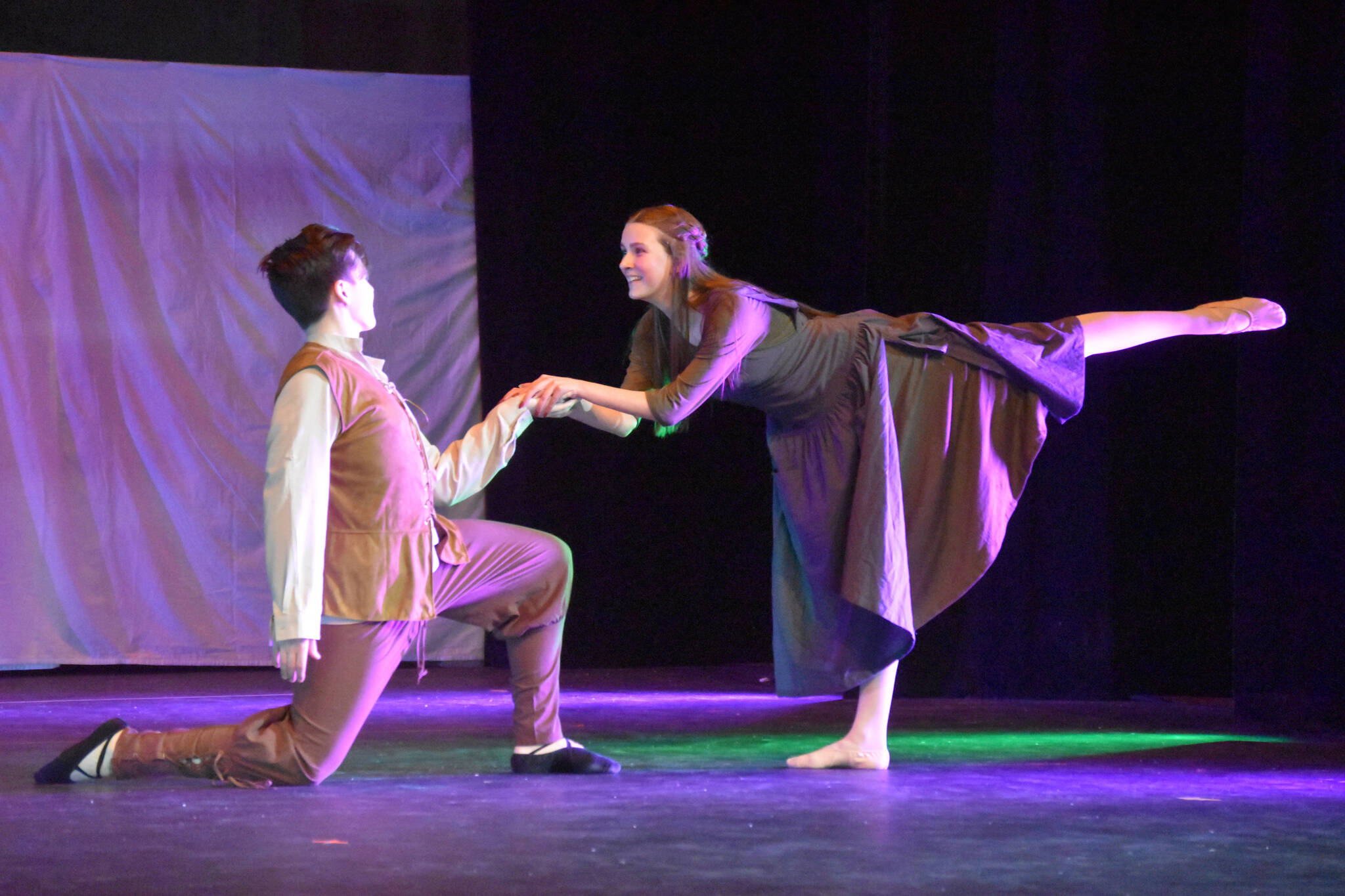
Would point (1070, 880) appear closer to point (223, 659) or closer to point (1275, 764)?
point (1275, 764)

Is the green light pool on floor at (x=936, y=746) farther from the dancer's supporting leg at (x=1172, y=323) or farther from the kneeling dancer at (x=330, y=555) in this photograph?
the dancer's supporting leg at (x=1172, y=323)

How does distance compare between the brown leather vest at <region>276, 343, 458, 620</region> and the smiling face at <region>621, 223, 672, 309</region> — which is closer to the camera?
the brown leather vest at <region>276, 343, 458, 620</region>

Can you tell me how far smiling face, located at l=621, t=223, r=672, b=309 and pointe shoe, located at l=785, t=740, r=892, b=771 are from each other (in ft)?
3.37

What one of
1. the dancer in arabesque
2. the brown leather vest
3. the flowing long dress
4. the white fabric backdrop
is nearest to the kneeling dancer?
the brown leather vest

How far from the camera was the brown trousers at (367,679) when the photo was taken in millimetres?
2410

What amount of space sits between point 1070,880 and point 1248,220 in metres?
2.67

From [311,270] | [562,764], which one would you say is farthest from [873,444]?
[311,270]

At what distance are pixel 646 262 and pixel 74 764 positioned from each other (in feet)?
4.90

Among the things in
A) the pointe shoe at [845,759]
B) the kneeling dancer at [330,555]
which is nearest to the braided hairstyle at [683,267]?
the kneeling dancer at [330,555]

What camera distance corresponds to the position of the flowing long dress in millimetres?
2877

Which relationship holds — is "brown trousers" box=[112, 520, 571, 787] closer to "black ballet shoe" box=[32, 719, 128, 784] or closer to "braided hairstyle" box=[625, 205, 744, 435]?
"black ballet shoe" box=[32, 719, 128, 784]

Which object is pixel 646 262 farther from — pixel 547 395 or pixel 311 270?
pixel 311 270

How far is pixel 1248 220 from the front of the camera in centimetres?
388

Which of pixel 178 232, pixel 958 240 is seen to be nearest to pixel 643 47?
pixel 958 240
